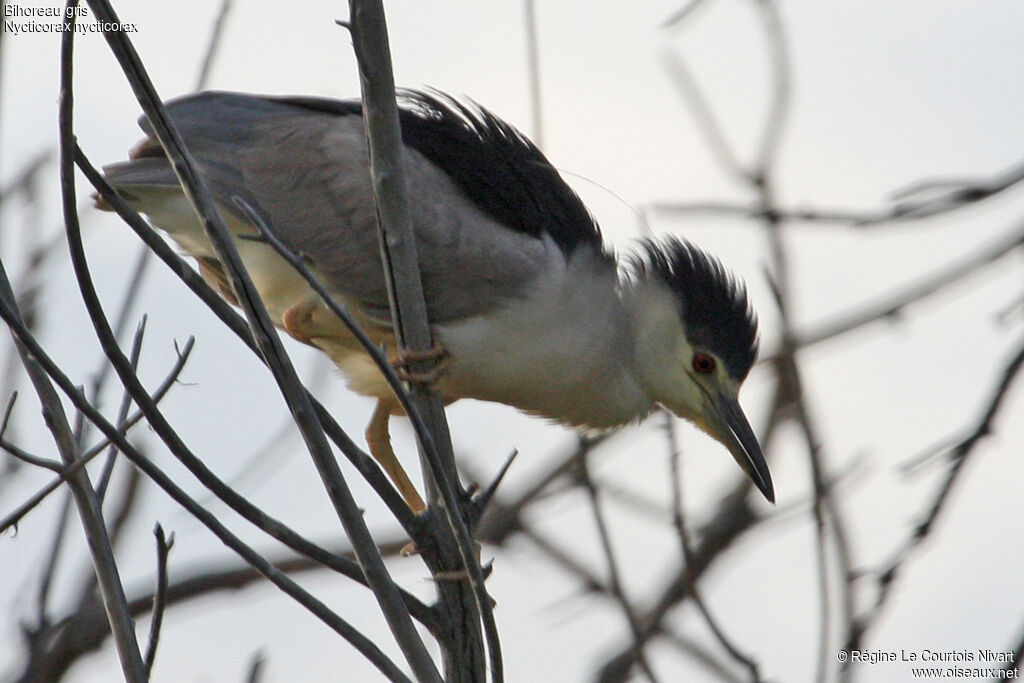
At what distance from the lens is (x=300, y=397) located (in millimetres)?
2053

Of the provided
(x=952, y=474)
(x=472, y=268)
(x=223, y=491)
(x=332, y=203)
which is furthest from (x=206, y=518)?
(x=332, y=203)

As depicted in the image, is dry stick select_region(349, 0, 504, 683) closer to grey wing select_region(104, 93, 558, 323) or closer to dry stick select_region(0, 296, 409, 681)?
dry stick select_region(0, 296, 409, 681)

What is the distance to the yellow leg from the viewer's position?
433 cm

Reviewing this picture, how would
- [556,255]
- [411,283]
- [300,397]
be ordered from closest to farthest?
[300,397] < [411,283] < [556,255]

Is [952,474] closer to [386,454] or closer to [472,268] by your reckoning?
[472,268]

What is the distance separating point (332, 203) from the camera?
3967mm

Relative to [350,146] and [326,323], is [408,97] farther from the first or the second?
[326,323]

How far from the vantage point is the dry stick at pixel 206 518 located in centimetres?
208

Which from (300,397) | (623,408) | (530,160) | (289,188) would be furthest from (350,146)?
(300,397)

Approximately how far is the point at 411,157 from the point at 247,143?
2.11ft

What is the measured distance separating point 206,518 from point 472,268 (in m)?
1.78

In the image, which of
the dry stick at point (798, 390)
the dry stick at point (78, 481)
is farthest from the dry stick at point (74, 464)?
the dry stick at point (798, 390)

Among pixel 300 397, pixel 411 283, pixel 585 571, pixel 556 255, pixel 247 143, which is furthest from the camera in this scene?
pixel 247 143

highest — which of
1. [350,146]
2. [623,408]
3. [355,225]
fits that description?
[350,146]
